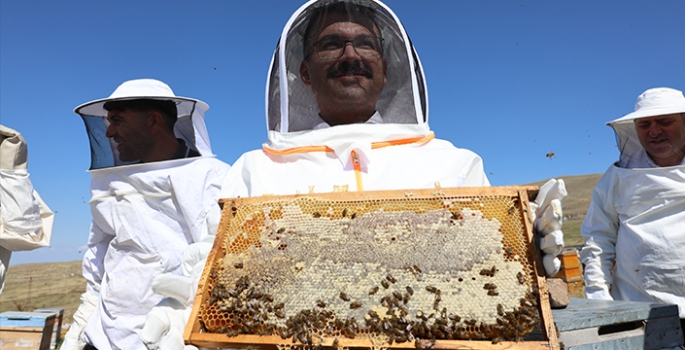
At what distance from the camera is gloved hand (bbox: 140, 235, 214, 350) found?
2000mm

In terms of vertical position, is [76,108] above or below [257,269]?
above

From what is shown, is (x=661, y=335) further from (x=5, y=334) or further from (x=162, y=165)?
(x=5, y=334)

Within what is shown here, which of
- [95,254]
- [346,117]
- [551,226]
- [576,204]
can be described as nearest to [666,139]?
[551,226]

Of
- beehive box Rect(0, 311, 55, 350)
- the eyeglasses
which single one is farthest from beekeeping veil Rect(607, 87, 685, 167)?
beehive box Rect(0, 311, 55, 350)

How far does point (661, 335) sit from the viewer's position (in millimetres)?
2488

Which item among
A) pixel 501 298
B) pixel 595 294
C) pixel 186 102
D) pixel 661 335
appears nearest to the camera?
pixel 501 298

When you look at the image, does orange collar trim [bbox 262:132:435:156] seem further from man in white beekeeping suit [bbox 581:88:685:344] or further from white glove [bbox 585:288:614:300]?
white glove [bbox 585:288:614:300]

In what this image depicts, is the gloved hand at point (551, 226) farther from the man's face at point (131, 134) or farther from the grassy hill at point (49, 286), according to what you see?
the grassy hill at point (49, 286)

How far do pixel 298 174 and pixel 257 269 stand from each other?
0.69 m

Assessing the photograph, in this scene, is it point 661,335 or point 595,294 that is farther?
point 595,294

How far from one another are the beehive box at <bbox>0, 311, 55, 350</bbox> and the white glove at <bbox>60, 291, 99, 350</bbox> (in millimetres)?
1591

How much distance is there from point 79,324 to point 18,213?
1354 millimetres

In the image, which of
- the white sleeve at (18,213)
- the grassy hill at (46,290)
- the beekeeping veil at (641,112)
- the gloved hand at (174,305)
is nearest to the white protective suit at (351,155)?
the gloved hand at (174,305)

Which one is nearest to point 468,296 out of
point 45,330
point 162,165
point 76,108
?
point 162,165
